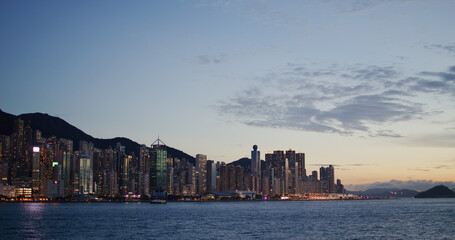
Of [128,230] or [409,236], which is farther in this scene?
[128,230]

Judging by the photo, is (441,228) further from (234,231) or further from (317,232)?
(234,231)

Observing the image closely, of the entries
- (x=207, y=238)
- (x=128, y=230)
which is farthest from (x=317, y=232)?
(x=128, y=230)

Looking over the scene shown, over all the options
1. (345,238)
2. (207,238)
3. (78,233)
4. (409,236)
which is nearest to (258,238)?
(207,238)

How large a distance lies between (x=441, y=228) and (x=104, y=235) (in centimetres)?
7160

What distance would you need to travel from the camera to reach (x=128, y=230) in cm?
10575

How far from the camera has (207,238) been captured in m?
88.9

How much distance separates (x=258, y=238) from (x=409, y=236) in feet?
93.1

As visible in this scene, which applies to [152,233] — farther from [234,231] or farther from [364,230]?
[364,230]

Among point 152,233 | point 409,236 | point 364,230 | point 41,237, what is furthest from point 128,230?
point 409,236

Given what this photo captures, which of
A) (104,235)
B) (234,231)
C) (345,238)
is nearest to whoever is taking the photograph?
(345,238)

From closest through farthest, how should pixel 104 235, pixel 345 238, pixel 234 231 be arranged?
pixel 345 238 < pixel 104 235 < pixel 234 231

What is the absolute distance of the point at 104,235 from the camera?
94.6 metres

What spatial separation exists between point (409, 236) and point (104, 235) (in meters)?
57.4

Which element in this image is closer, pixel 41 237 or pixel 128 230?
pixel 41 237
